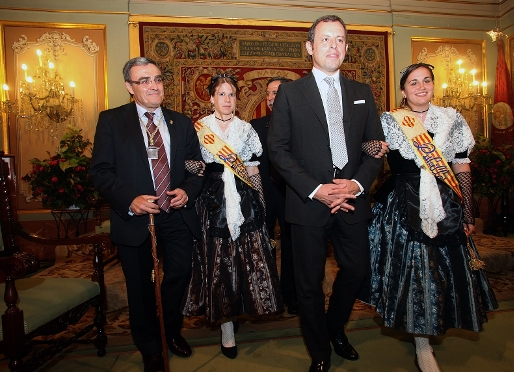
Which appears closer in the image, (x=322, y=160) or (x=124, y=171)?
(x=322, y=160)

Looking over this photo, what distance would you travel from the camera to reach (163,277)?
219cm

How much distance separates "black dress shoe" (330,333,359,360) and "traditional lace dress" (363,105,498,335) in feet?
0.96

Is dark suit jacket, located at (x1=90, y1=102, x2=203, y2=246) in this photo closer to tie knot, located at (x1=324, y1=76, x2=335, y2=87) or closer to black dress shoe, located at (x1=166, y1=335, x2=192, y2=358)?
black dress shoe, located at (x1=166, y1=335, x2=192, y2=358)

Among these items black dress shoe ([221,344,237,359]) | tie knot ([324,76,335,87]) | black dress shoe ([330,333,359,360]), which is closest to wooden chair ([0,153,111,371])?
black dress shoe ([221,344,237,359])

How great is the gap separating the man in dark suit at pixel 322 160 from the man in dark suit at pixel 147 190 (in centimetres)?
57

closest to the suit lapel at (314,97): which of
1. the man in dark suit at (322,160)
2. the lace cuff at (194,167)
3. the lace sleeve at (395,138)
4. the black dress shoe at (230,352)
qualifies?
the man in dark suit at (322,160)

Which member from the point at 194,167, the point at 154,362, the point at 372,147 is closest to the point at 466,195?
the point at 372,147

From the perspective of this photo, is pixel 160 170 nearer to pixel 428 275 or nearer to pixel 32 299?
pixel 32 299

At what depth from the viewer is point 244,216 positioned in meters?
2.38

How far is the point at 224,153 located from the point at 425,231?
3.94 ft

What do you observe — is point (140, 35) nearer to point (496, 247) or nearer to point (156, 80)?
point (156, 80)

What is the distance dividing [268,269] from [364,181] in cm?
84

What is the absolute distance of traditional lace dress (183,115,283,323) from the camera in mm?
2309

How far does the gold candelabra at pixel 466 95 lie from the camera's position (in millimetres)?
5941
